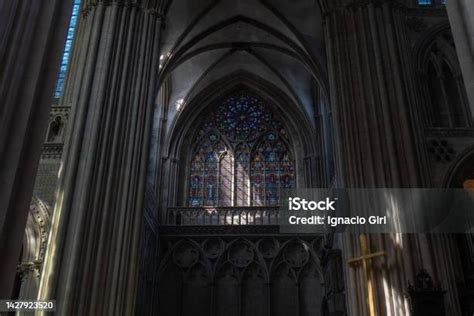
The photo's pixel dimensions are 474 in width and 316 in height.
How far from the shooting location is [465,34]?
5.11 meters

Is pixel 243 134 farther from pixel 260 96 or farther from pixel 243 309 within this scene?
pixel 243 309

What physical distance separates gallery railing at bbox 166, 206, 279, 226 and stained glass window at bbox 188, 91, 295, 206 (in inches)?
25.7

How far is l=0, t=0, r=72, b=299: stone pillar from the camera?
16.0 ft

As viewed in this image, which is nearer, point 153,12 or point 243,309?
point 153,12

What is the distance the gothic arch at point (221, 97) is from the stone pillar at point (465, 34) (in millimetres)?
16172

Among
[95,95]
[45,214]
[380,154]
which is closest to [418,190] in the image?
[380,154]

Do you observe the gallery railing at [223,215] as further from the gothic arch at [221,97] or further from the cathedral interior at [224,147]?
the gothic arch at [221,97]

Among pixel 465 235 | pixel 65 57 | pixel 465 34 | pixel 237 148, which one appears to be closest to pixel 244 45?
pixel 237 148

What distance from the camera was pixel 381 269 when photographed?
10320mm

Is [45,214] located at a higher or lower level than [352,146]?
lower

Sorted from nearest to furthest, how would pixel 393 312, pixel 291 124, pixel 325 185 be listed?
pixel 393 312
pixel 325 185
pixel 291 124

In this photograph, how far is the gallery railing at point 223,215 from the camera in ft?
66.5

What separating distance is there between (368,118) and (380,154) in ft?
3.62

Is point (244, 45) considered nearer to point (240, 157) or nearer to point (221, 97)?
point (221, 97)
